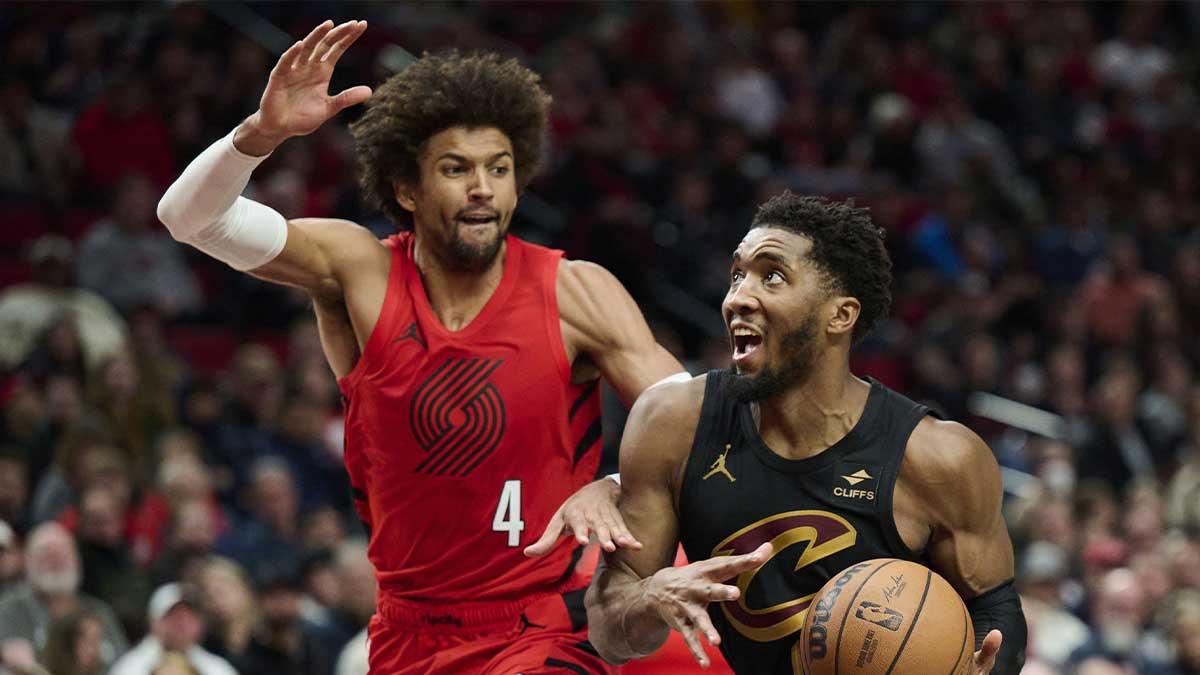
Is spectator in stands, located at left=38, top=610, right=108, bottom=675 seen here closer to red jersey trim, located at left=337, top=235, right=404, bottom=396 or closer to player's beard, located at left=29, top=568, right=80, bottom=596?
player's beard, located at left=29, top=568, right=80, bottom=596

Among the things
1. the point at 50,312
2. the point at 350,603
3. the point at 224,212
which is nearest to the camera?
the point at 224,212

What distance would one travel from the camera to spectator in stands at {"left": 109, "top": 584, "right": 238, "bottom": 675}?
718 cm

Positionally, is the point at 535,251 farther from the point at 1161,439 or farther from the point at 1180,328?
the point at 1180,328

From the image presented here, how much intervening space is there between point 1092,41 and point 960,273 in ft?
14.7

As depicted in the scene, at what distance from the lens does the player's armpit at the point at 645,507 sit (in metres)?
4.14

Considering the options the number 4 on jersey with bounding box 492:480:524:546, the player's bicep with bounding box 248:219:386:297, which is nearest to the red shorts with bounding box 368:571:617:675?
the number 4 on jersey with bounding box 492:480:524:546

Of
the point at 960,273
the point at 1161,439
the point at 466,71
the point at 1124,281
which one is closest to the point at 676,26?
the point at 960,273

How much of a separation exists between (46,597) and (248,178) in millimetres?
3617

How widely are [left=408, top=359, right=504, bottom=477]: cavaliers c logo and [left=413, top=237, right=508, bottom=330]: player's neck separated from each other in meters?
0.23

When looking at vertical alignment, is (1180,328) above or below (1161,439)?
above

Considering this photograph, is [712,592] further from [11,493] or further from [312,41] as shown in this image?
[11,493]

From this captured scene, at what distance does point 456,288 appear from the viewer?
476 centimetres

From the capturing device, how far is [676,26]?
14.4 m

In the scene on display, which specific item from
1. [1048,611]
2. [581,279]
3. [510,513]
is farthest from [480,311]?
[1048,611]
